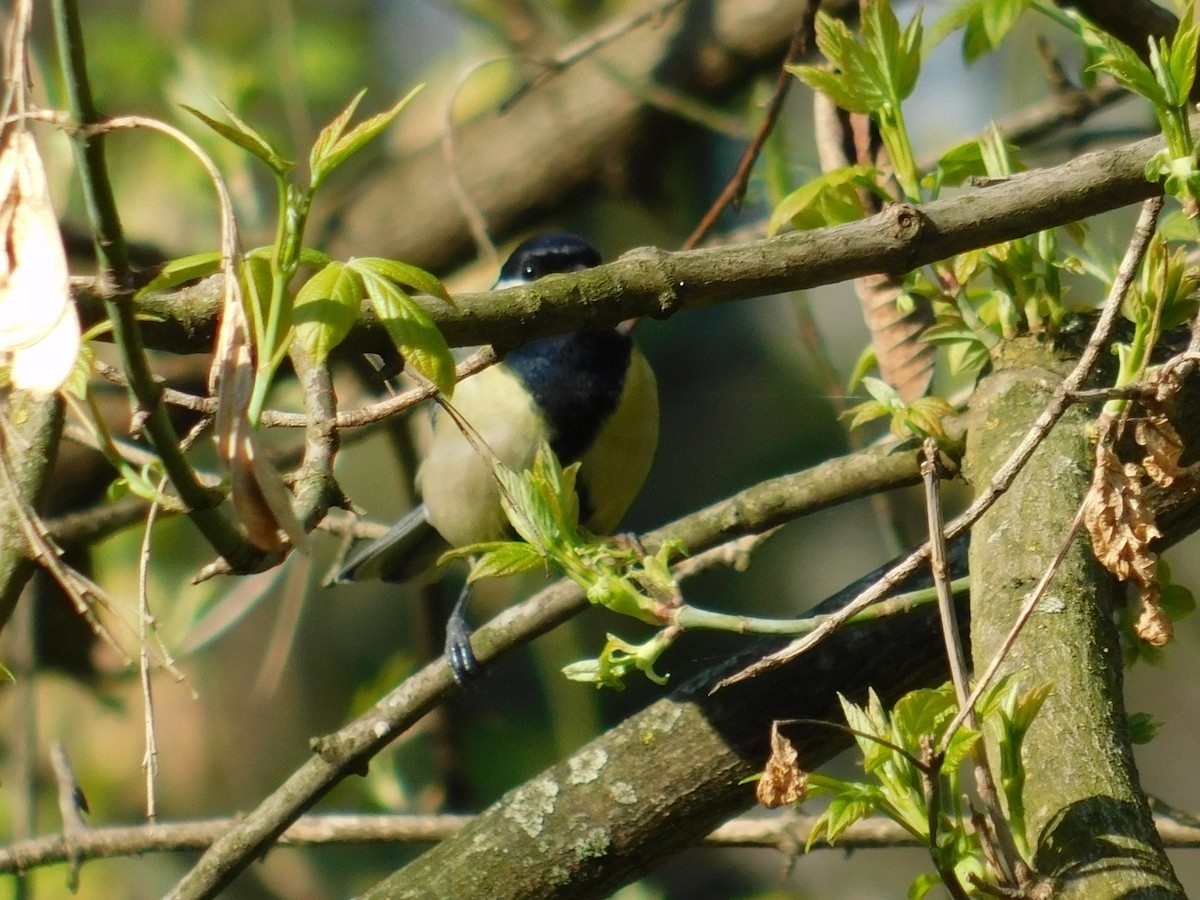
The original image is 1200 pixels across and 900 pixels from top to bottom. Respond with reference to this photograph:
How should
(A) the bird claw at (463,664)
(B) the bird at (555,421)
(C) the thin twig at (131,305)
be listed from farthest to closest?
(B) the bird at (555,421), (A) the bird claw at (463,664), (C) the thin twig at (131,305)

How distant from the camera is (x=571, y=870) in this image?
4.75 feet

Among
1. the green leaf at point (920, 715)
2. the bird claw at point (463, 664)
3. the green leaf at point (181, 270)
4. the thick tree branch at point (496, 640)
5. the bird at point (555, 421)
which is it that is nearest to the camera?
the green leaf at point (181, 270)

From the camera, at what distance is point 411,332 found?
2.62ft

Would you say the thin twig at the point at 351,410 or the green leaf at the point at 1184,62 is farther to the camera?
the green leaf at the point at 1184,62

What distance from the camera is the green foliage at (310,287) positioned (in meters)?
0.74

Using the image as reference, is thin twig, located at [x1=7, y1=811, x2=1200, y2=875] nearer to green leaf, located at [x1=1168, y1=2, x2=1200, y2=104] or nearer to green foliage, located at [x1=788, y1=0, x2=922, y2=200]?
green foliage, located at [x1=788, y1=0, x2=922, y2=200]

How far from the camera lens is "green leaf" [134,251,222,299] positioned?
809 mm

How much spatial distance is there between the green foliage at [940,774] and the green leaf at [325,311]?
412 mm

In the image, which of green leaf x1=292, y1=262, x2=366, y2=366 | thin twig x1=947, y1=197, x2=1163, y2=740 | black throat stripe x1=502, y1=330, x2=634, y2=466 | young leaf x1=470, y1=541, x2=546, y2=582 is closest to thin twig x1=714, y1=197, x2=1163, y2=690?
thin twig x1=947, y1=197, x2=1163, y2=740

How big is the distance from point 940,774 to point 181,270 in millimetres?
571

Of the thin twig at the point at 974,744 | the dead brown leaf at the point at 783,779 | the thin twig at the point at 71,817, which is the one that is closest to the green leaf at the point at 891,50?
the thin twig at the point at 974,744

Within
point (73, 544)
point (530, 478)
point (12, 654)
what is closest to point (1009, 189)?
point (530, 478)

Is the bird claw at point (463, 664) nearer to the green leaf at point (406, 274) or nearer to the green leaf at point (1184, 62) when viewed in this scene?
the green leaf at point (406, 274)

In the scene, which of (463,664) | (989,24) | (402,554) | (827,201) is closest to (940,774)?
(827,201)
